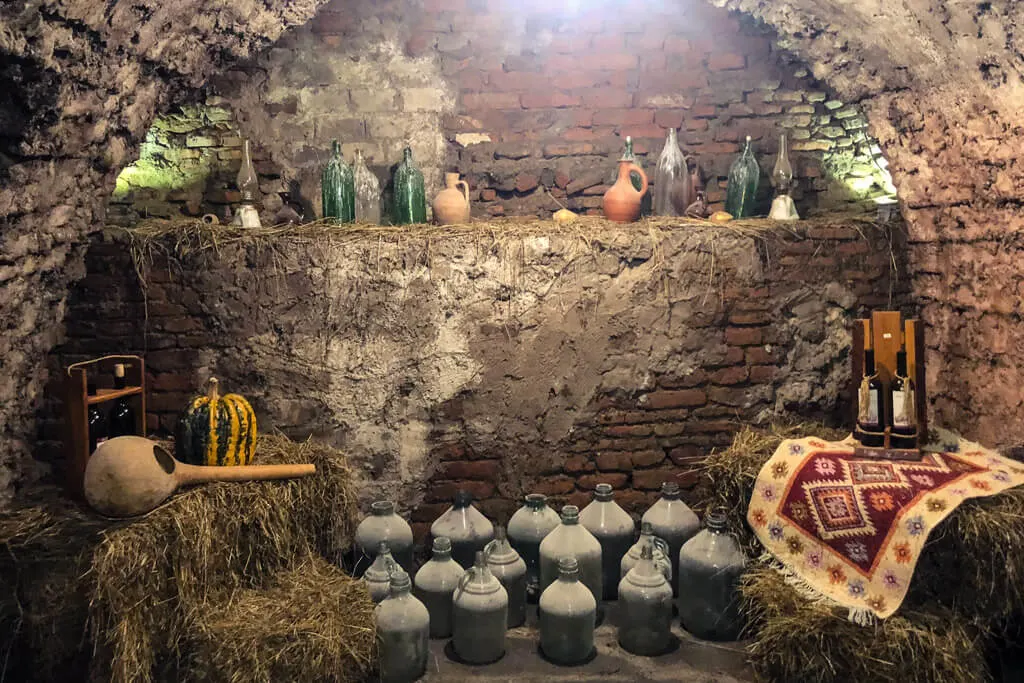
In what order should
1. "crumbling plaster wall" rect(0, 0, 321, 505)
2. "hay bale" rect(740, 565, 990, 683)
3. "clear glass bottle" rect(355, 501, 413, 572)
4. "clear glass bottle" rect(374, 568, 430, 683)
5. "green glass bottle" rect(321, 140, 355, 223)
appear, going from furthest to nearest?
"green glass bottle" rect(321, 140, 355, 223), "clear glass bottle" rect(355, 501, 413, 572), "clear glass bottle" rect(374, 568, 430, 683), "crumbling plaster wall" rect(0, 0, 321, 505), "hay bale" rect(740, 565, 990, 683)

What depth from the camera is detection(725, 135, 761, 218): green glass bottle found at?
397cm

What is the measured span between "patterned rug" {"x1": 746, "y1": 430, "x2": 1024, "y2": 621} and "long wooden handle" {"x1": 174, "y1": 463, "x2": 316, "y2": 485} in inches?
65.1

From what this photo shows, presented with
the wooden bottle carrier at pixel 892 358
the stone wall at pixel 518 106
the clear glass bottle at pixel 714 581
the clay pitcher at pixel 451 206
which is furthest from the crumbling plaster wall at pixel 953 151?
the clay pitcher at pixel 451 206

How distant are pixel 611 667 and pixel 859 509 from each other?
99 centimetres

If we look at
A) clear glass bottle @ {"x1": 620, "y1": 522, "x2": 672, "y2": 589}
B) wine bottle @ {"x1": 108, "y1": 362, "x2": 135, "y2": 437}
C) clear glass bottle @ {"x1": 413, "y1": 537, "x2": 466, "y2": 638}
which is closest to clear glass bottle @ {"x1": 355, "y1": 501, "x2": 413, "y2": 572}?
clear glass bottle @ {"x1": 413, "y1": 537, "x2": 466, "y2": 638}

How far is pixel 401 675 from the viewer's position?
269 centimetres

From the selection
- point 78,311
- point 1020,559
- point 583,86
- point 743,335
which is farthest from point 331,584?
point 583,86

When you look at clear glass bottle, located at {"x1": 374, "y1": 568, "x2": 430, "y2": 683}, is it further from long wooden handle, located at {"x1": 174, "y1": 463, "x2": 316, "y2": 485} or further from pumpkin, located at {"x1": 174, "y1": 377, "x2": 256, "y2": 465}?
pumpkin, located at {"x1": 174, "y1": 377, "x2": 256, "y2": 465}

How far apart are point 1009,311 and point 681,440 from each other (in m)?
1.39

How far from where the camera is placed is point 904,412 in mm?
2996

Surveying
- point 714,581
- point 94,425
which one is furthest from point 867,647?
point 94,425

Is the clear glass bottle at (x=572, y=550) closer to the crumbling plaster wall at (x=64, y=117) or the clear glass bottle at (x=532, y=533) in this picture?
the clear glass bottle at (x=532, y=533)

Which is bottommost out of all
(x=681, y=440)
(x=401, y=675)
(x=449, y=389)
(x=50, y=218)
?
(x=401, y=675)

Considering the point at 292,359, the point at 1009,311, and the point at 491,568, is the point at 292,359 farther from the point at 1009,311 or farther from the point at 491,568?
the point at 1009,311
